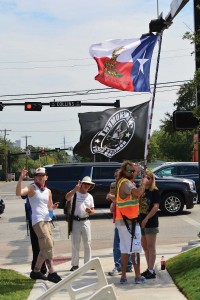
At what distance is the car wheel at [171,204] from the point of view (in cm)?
1939

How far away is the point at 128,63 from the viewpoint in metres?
11.9

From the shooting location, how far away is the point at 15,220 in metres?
20.1

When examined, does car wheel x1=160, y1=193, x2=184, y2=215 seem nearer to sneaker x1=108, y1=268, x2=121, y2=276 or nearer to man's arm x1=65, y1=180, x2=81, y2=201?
sneaker x1=108, y1=268, x2=121, y2=276

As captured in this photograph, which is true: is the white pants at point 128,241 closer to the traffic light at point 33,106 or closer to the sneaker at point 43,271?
the sneaker at point 43,271

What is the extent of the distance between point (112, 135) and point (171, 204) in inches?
362

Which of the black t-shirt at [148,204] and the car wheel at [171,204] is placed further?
the car wheel at [171,204]

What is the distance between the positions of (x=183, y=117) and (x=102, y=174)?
33.2ft

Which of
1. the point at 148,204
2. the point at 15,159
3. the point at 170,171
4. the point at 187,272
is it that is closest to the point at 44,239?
the point at 148,204

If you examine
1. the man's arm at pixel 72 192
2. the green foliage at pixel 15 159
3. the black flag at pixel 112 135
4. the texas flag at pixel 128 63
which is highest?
the texas flag at pixel 128 63

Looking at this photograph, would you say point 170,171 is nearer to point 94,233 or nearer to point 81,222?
point 94,233

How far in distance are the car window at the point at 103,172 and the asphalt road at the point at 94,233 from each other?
1.36m

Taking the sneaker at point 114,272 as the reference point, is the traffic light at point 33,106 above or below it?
above

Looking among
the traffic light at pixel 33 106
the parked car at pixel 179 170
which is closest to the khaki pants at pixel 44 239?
the parked car at pixel 179 170

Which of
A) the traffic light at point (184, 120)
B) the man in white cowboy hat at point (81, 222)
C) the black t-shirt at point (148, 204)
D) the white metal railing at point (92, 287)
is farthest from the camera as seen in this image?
the traffic light at point (184, 120)
